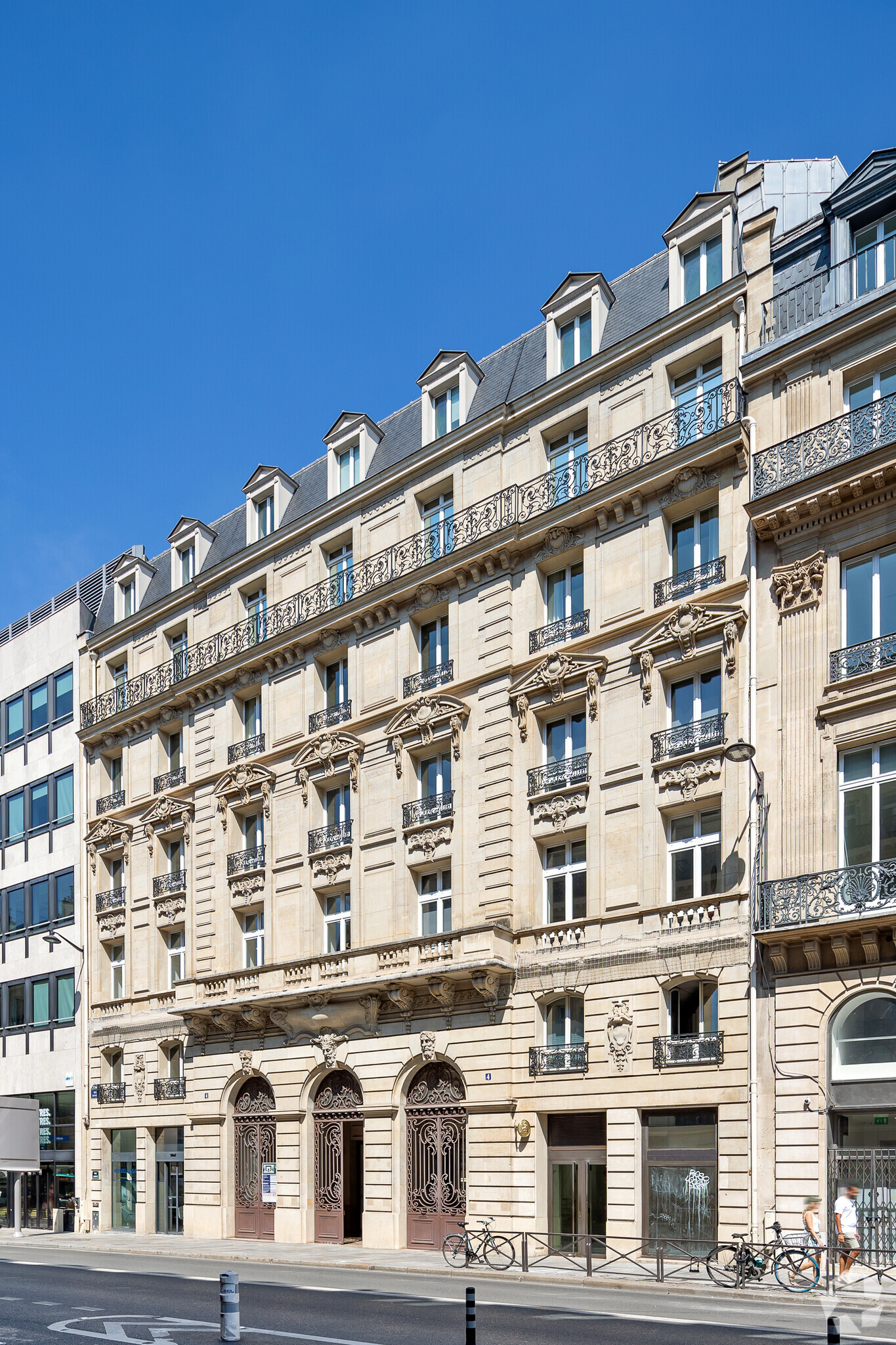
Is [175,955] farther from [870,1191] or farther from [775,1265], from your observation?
[775,1265]

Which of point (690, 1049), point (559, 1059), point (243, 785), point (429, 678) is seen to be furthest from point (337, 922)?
point (690, 1049)

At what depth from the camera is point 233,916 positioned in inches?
1608

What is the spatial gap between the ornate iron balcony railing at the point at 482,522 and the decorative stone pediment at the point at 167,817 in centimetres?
348

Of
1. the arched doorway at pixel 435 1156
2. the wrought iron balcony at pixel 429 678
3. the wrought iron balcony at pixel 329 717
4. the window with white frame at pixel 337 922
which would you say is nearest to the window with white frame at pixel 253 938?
the window with white frame at pixel 337 922

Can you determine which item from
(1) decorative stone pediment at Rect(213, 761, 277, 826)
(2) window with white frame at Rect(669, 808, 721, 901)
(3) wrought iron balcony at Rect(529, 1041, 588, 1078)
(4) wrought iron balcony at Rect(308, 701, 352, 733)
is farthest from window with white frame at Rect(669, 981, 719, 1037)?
(1) decorative stone pediment at Rect(213, 761, 277, 826)

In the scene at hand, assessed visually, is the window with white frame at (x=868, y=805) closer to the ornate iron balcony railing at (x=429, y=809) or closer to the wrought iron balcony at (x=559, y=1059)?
the wrought iron balcony at (x=559, y=1059)

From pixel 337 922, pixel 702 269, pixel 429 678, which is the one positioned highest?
pixel 702 269

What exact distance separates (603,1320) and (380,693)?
2001 centimetres

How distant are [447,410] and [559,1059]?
1639 centimetres

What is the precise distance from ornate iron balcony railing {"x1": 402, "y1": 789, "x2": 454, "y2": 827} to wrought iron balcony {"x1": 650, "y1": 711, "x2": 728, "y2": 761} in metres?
6.19

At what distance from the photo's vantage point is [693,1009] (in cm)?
2816

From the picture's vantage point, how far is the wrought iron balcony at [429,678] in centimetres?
3485

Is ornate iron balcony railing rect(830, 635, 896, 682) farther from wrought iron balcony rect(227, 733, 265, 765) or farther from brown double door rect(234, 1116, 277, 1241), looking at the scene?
brown double door rect(234, 1116, 277, 1241)

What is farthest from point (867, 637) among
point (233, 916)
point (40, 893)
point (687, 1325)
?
point (40, 893)
